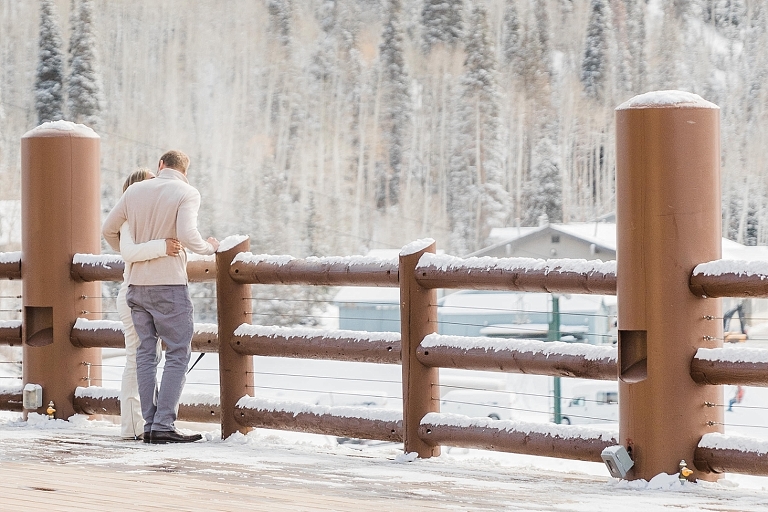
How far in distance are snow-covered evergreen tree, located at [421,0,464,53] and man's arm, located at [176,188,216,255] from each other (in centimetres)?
6519

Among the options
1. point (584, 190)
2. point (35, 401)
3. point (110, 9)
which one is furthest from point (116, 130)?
point (35, 401)

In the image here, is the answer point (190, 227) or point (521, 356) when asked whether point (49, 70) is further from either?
point (521, 356)

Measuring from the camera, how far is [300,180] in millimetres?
66188

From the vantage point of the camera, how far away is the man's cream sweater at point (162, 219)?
586 centimetres

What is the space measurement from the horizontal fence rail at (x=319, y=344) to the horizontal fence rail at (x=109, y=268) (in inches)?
18.8

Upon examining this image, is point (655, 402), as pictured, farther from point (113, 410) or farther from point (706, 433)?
point (113, 410)

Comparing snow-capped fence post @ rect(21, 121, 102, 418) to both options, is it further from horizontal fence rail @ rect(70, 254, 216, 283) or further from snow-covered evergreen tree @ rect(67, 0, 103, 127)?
snow-covered evergreen tree @ rect(67, 0, 103, 127)

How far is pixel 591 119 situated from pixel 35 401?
6219 cm

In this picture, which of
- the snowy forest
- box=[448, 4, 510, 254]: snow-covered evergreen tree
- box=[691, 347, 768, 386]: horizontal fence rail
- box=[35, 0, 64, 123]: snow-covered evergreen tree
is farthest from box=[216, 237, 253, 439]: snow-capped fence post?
box=[35, 0, 64, 123]: snow-covered evergreen tree

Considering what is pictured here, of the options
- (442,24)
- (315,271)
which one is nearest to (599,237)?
(442,24)

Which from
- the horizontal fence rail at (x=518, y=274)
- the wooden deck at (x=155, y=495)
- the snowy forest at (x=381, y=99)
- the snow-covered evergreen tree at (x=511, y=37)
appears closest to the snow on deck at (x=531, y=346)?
the horizontal fence rail at (x=518, y=274)

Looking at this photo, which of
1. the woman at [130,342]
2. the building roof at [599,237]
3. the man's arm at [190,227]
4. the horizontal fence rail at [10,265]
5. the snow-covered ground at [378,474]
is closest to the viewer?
the snow-covered ground at [378,474]

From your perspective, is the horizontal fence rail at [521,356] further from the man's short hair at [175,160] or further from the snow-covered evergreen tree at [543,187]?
the snow-covered evergreen tree at [543,187]

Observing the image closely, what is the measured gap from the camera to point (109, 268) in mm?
6547
